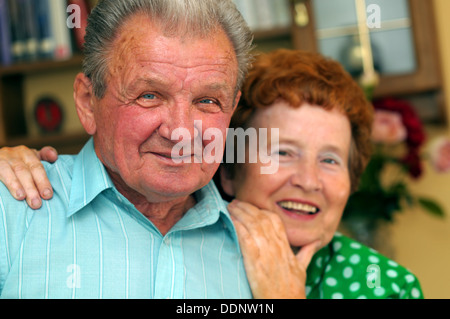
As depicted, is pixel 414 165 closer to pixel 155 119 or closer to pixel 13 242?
pixel 155 119

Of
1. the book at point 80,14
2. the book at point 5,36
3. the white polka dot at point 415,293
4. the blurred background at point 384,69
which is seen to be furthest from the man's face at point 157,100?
the book at point 5,36

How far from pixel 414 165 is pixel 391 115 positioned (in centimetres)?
22

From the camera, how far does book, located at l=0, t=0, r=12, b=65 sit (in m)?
2.25

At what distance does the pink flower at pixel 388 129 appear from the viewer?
204cm

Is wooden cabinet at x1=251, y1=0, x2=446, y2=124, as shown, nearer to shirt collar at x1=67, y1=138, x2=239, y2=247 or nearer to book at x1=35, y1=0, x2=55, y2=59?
book at x1=35, y1=0, x2=55, y2=59

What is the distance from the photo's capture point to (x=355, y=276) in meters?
1.35

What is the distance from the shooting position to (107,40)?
1.00 m

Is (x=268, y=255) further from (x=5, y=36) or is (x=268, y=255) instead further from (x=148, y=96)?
(x=5, y=36)

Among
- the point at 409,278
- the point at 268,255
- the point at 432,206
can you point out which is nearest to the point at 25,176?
the point at 268,255

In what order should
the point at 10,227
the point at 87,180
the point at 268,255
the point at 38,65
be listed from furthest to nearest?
the point at 38,65 → the point at 268,255 → the point at 87,180 → the point at 10,227

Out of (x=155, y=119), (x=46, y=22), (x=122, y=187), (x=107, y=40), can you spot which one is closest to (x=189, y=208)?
(x=122, y=187)

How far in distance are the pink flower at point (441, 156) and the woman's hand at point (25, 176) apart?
1538 millimetres

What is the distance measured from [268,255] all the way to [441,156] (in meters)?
1.16

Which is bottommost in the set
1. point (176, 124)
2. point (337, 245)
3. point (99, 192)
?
point (337, 245)
